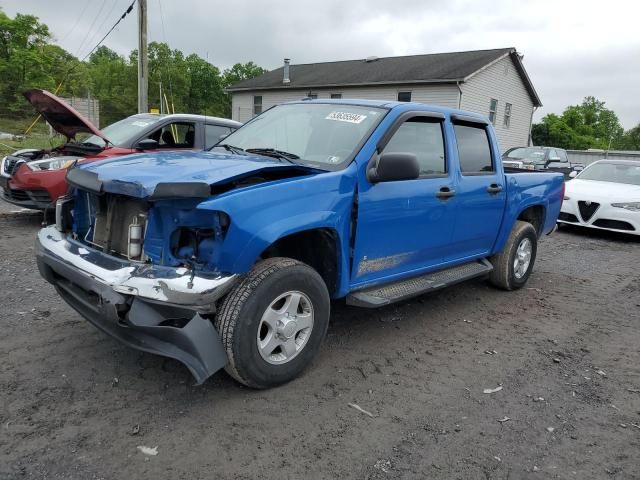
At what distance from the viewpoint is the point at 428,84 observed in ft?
81.3

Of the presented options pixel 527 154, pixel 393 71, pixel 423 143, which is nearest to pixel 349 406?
pixel 423 143

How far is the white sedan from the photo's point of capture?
9.29 m

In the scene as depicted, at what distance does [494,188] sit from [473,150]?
0.43 meters

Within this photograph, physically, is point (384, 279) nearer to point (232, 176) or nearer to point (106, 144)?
point (232, 176)

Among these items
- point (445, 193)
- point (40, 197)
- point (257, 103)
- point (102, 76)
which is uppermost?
point (102, 76)

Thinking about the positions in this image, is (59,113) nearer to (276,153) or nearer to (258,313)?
(276,153)

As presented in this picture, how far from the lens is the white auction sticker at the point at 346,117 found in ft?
13.1

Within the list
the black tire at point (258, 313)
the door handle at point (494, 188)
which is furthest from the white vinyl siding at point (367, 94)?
the black tire at point (258, 313)

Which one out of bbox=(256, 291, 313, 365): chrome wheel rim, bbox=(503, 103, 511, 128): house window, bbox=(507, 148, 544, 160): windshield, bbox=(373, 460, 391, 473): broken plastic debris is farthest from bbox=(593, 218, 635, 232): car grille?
bbox=(503, 103, 511, 128): house window

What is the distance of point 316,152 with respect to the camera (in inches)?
152

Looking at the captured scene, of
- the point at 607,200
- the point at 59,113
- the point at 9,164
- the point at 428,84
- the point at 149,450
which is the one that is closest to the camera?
the point at 149,450

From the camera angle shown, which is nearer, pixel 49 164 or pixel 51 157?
pixel 49 164

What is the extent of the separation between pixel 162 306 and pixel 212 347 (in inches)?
14.3

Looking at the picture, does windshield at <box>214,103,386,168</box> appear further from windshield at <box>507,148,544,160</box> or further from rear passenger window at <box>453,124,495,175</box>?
windshield at <box>507,148,544,160</box>
